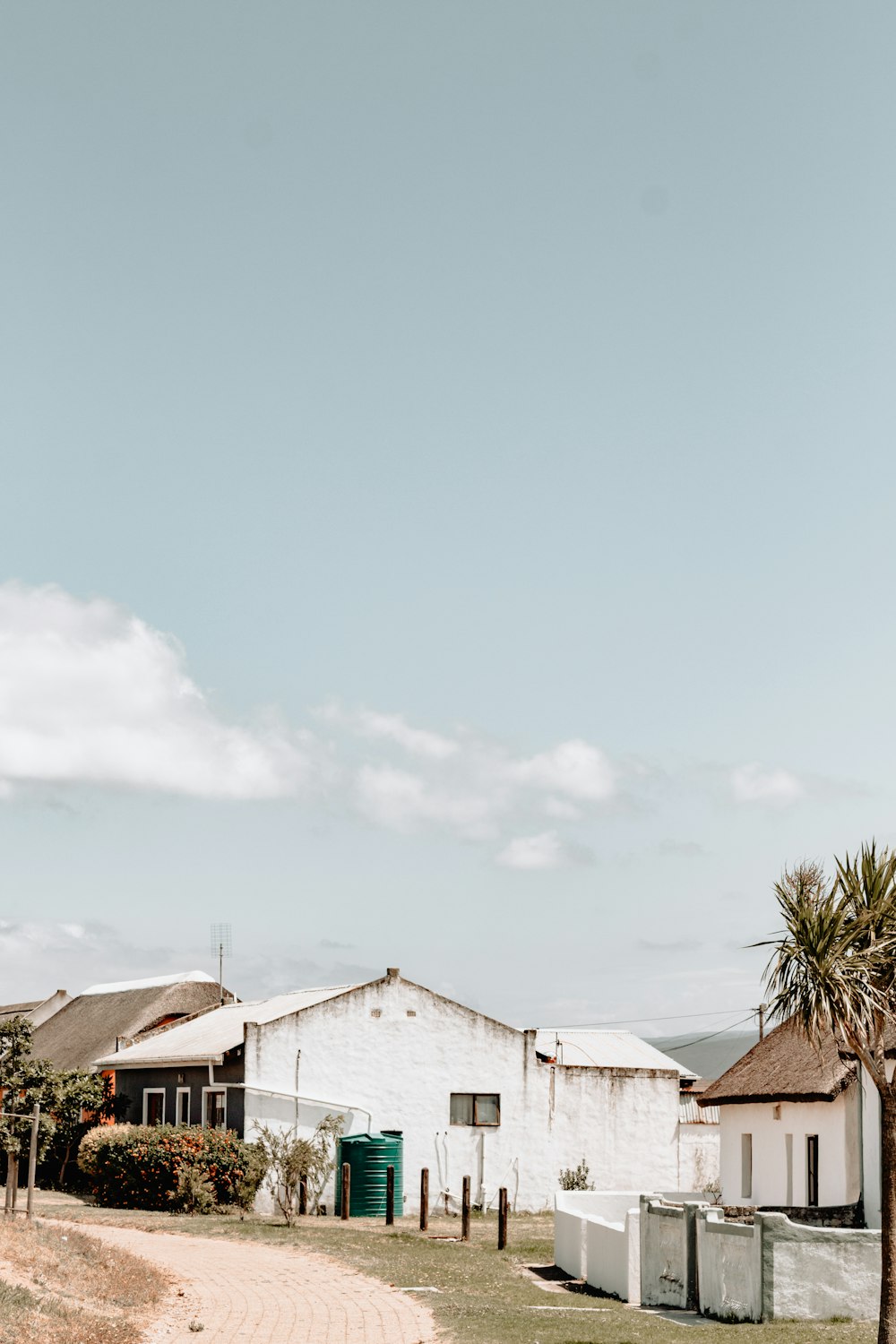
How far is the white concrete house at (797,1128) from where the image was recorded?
1024 inches

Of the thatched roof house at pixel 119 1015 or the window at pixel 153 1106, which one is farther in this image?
the thatched roof house at pixel 119 1015

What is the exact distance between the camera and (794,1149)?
94.6 ft

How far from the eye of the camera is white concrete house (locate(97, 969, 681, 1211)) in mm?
37875

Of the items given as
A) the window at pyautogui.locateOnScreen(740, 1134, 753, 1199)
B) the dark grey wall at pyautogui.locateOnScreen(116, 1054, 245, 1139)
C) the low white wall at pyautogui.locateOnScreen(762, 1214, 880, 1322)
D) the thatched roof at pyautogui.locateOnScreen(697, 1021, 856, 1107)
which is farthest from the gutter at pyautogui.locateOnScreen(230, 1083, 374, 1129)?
the low white wall at pyautogui.locateOnScreen(762, 1214, 880, 1322)

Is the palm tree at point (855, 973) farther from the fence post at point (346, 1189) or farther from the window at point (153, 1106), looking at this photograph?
the window at point (153, 1106)

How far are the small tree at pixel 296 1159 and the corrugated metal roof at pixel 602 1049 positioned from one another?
12.2 metres

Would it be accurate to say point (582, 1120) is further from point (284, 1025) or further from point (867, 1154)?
point (867, 1154)

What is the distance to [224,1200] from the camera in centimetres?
3528

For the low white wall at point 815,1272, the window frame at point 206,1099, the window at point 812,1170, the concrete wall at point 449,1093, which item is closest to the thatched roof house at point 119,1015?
the window frame at point 206,1099

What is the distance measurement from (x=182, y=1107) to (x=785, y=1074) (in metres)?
17.6

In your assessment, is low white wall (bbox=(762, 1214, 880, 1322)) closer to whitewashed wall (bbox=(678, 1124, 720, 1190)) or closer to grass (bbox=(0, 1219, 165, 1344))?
grass (bbox=(0, 1219, 165, 1344))

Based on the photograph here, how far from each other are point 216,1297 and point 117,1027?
3019 centimetres

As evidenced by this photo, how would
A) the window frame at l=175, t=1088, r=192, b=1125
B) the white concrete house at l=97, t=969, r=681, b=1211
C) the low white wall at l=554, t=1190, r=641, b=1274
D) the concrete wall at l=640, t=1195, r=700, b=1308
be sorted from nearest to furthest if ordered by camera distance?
the concrete wall at l=640, t=1195, r=700, b=1308 < the low white wall at l=554, t=1190, r=641, b=1274 < the white concrete house at l=97, t=969, r=681, b=1211 < the window frame at l=175, t=1088, r=192, b=1125

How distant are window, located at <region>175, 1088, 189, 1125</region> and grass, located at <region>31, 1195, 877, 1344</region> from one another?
13.0ft
